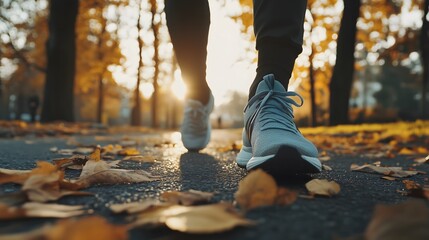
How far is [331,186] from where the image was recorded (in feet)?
3.49

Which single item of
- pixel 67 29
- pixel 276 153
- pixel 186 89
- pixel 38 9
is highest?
pixel 38 9

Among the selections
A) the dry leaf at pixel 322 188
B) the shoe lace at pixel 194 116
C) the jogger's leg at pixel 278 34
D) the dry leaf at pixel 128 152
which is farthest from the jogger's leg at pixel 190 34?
the dry leaf at pixel 322 188

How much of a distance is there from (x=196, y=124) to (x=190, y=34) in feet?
2.09

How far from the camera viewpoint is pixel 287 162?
115cm

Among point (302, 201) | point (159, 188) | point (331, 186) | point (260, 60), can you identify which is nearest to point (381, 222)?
point (302, 201)

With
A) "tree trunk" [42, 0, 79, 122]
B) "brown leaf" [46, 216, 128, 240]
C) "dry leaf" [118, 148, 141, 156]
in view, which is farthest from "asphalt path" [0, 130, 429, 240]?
"tree trunk" [42, 0, 79, 122]

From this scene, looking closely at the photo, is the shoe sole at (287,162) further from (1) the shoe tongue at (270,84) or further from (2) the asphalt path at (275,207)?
(1) the shoe tongue at (270,84)

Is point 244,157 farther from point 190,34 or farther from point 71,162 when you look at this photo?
point 190,34

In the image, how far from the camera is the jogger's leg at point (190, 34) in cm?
214

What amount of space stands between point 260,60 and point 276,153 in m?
0.55

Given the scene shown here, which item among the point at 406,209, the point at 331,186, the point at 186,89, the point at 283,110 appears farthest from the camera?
the point at 186,89

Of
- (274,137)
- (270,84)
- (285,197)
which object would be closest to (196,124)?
(270,84)

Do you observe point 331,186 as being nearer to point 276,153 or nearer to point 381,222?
point 276,153

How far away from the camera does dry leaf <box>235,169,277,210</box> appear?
876 millimetres
